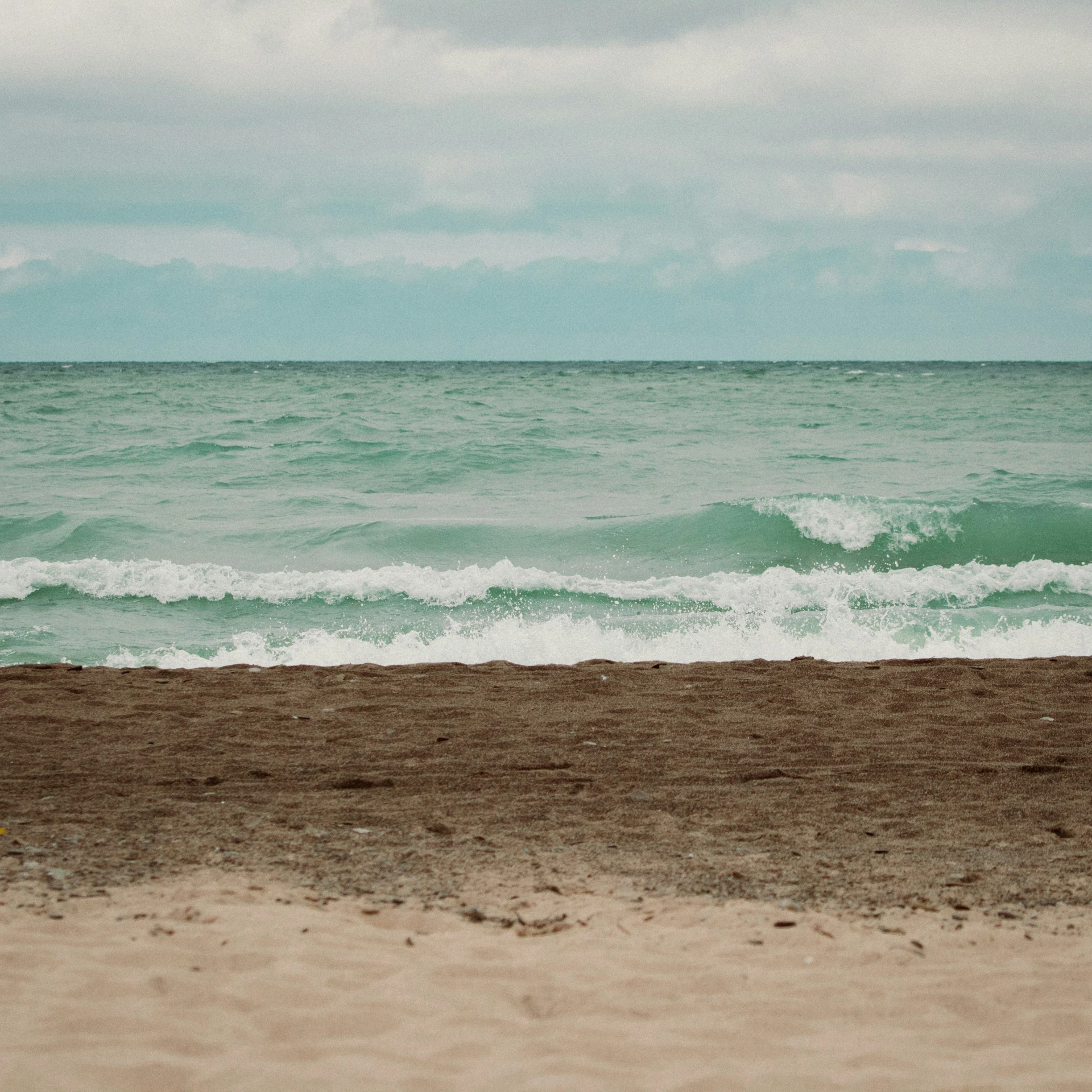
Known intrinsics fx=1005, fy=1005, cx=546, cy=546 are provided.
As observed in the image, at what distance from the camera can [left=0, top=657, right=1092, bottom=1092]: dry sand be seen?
2666 millimetres

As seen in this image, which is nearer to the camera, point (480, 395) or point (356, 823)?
point (356, 823)

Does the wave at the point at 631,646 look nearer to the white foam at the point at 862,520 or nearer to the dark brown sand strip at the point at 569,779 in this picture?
the dark brown sand strip at the point at 569,779

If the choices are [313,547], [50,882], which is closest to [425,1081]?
[50,882]

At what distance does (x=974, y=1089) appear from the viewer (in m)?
2.51

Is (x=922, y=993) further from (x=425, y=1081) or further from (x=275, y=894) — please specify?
(x=275, y=894)

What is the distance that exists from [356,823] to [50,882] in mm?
1270

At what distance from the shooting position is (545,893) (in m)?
3.76

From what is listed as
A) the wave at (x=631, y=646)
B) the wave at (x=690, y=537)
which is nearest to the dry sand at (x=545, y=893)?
the wave at (x=631, y=646)

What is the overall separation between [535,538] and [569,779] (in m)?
9.09

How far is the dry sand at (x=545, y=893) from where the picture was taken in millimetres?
2666

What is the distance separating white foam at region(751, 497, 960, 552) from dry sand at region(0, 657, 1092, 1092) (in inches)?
298

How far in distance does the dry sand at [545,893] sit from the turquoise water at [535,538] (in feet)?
10.2

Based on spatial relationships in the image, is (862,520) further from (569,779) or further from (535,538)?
(569,779)

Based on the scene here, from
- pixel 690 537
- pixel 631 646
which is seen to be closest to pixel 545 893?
pixel 631 646
